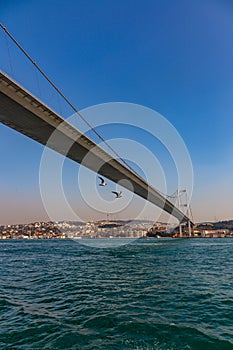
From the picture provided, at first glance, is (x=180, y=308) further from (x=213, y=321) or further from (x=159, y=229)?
(x=159, y=229)

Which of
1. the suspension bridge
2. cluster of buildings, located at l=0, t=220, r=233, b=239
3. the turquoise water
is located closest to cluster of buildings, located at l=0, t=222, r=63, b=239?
cluster of buildings, located at l=0, t=220, r=233, b=239

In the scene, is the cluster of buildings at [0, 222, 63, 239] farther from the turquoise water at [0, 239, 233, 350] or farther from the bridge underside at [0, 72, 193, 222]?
the turquoise water at [0, 239, 233, 350]

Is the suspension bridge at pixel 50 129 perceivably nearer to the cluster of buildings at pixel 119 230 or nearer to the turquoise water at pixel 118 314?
the turquoise water at pixel 118 314

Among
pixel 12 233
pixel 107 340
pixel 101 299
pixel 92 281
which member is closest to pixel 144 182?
pixel 92 281

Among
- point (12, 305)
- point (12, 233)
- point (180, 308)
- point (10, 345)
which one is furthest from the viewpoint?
point (12, 233)

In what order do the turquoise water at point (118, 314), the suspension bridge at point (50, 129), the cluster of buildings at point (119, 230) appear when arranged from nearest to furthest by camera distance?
1. the turquoise water at point (118, 314)
2. the suspension bridge at point (50, 129)
3. the cluster of buildings at point (119, 230)

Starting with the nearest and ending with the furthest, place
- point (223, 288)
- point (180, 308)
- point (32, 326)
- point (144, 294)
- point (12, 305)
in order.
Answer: point (32, 326) → point (180, 308) → point (12, 305) → point (144, 294) → point (223, 288)

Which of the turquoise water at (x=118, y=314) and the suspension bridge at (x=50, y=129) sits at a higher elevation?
the suspension bridge at (x=50, y=129)

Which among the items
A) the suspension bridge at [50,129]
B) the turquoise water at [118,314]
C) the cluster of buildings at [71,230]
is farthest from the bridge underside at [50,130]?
the cluster of buildings at [71,230]
